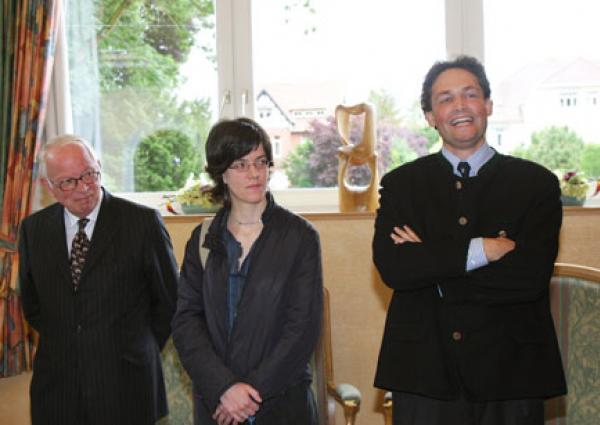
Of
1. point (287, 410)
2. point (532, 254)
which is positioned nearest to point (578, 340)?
point (532, 254)

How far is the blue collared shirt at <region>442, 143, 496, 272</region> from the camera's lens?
2.04 metres

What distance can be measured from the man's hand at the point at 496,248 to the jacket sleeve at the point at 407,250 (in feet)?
0.18

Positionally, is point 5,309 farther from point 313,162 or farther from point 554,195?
point 554,195

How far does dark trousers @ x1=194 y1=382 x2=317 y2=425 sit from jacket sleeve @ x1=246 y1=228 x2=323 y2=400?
4 centimetres

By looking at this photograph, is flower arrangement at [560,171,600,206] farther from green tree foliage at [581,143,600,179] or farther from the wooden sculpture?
the wooden sculpture

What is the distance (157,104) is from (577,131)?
215 cm

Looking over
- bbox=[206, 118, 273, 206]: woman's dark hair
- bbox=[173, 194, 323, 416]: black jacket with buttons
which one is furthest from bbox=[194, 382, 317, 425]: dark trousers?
bbox=[206, 118, 273, 206]: woman's dark hair

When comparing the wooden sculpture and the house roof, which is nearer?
the wooden sculpture

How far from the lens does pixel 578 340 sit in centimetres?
267

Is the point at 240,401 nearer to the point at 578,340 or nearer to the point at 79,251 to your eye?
the point at 79,251

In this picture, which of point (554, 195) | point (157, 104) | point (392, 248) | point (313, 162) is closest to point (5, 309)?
point (157, 104)

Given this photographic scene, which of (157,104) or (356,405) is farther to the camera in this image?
(157,104)

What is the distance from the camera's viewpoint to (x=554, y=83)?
3770 mm

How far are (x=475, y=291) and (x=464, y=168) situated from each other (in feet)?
1.20
